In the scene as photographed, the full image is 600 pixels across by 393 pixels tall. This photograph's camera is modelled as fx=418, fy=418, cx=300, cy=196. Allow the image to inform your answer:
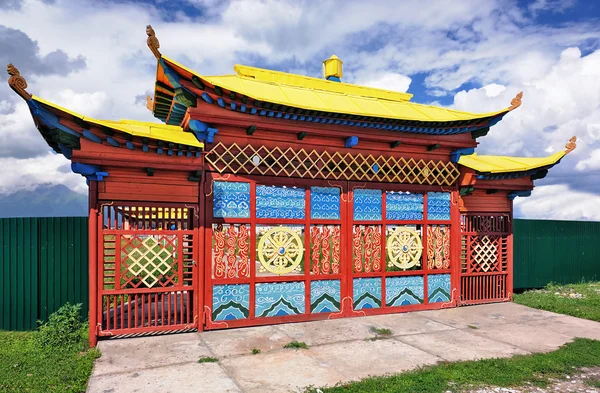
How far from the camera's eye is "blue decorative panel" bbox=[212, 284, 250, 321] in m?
6.80

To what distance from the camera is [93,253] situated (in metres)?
6.07

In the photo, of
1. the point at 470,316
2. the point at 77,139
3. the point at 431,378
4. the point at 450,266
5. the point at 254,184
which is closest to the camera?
the point at 431,378

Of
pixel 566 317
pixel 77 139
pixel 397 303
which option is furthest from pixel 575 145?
pixel 77 139

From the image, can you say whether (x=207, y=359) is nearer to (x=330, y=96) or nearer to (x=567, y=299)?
(x=330, y=96)

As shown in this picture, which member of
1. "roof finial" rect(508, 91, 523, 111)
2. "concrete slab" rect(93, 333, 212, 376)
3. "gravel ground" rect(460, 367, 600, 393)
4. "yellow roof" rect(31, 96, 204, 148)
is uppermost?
"roof finial" rect(508, 91, 523, 111)

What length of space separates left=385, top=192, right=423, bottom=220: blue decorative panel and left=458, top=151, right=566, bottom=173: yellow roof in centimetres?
133

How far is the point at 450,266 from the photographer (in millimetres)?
8688

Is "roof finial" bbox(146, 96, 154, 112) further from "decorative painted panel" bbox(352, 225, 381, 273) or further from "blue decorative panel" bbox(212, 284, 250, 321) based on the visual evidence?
"decorative painted panel" bbox(352, 225, 381, 273)

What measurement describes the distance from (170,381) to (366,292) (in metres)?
4.17

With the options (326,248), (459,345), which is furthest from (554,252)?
(326,248)

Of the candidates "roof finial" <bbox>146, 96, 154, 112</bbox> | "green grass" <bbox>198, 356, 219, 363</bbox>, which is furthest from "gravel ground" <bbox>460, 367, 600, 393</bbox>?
"roof finial" <bbox>146, 96, 154, 112</bbox>

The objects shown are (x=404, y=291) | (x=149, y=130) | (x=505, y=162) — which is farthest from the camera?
(x=505, y=162)

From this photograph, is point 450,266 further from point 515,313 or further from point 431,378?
point 431,378

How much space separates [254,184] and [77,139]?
2.71 m
